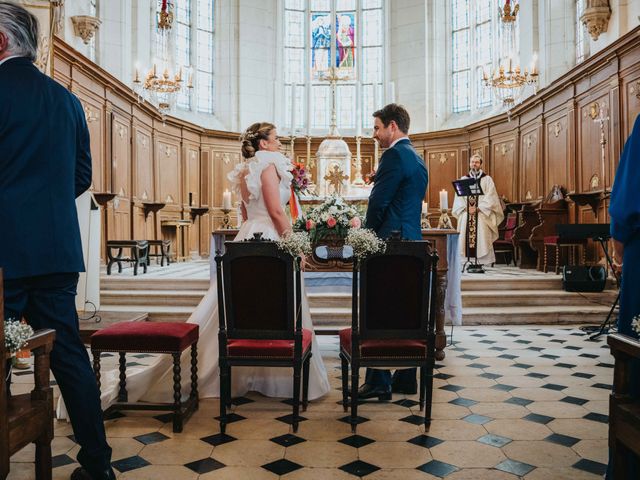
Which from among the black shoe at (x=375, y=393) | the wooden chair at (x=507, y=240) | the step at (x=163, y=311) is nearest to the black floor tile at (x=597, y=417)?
the black shoe at (x=375, y=393)

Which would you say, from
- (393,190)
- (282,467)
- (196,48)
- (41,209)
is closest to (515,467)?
(282,467)

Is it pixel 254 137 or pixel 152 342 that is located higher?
pixel 254 137

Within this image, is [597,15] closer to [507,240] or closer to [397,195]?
[507,240]

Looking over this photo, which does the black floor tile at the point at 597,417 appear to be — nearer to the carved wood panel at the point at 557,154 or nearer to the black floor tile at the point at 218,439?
the black floor tile at the point at 218,439

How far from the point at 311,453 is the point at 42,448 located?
1.32 metres

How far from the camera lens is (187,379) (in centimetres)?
400

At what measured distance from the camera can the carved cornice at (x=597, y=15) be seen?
9.54m

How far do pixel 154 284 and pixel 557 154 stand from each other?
748 centimetres

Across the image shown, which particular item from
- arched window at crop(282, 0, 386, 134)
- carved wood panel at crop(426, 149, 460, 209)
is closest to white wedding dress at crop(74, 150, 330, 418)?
carved wood panel at crop(426, 149, 460, 209)

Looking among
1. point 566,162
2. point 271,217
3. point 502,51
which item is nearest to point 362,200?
point 566,162

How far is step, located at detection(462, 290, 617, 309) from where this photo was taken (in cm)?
802

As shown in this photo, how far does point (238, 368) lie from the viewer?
412cm

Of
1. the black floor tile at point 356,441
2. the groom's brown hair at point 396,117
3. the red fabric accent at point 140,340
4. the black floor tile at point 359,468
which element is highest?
the groom's brown hair at point 396,117

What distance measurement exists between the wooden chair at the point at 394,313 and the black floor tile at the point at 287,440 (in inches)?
12.6
